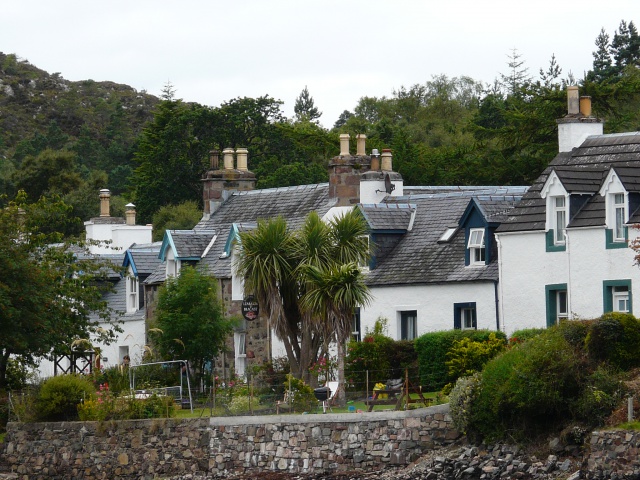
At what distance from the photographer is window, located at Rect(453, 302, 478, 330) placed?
4372cm

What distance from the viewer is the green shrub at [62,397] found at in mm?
42969

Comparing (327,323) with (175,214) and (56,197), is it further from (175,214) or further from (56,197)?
(175,214)

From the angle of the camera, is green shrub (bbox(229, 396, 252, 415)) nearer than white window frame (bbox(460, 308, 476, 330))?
Yes

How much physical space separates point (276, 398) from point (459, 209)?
1024cm

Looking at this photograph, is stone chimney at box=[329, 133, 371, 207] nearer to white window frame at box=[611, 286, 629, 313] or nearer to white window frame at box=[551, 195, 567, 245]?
white window frame at box=[551, 195, 567, 245]

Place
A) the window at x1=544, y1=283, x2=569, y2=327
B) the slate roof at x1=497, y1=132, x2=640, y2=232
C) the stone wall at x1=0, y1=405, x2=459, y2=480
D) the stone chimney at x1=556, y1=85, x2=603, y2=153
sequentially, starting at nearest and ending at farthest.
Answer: the stone wall at x1=0, y1=405, x2=459, y2=480 < the slate roof at x1=497, y1=132, x2=640, y2=232 < the window at x1=544, y1=283, x2=569, y2=327 < the stone chimney at x1=556, y1=85, x2=603, y2=153

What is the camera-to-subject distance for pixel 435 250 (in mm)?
45906

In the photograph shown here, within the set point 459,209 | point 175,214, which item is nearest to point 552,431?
point 459,209

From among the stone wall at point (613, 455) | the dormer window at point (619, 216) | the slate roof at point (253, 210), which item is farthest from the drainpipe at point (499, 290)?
the stone wall at point (613, 455)

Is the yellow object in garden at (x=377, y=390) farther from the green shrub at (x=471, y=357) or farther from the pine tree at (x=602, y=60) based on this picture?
the pine tree at (x=602, y=60)

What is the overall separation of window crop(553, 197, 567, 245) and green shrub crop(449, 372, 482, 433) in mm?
7003

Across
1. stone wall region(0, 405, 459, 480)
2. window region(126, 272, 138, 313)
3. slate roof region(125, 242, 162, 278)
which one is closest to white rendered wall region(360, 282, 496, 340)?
stone wall region(0, 405, 459, 480)

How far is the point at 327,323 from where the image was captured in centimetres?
4075

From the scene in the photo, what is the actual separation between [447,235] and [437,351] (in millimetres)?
6259
